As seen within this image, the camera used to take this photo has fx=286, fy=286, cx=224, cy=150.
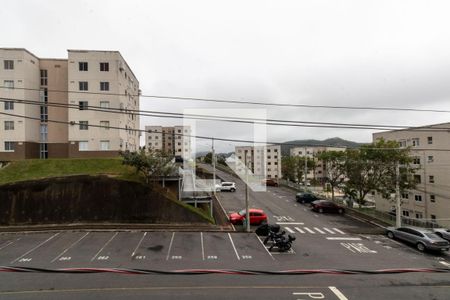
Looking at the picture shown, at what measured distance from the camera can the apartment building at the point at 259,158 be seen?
4556cm

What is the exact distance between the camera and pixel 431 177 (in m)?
35.4

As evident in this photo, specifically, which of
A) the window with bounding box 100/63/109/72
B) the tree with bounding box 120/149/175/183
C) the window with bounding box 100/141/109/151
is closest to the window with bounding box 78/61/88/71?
the window with bounding box 100/63/109/72

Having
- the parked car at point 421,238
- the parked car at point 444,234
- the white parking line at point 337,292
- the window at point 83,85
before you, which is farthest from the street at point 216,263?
the window at point 83,85

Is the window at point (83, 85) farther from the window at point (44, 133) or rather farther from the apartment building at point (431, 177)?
the apartment building at point (431, 177)

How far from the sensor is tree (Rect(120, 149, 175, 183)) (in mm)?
23609

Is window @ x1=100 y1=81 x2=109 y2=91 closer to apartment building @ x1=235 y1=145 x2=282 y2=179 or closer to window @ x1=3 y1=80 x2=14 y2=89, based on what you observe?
window @ x1=3 y1=80 x2=14 y2=89

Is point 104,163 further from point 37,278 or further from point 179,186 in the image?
point 37,278

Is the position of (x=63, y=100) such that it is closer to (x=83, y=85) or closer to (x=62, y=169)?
(x=83, y=85)

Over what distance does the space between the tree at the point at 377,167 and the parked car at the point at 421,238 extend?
6.52 meters

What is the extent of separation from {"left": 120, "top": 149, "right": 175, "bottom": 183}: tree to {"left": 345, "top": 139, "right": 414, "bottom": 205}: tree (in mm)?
18180

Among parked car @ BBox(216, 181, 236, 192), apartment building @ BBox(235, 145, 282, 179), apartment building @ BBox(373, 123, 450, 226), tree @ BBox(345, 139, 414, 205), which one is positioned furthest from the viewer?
apartment building @ BBox(235, 145, 282, 179)

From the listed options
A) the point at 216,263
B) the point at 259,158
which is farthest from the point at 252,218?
the point at 259,158

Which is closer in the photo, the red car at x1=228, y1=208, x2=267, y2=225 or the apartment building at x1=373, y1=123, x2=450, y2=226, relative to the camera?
the red car at x1=228, y1=208, x2=267, y2=225

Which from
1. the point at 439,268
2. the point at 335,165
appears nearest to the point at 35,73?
the point at 335,165
